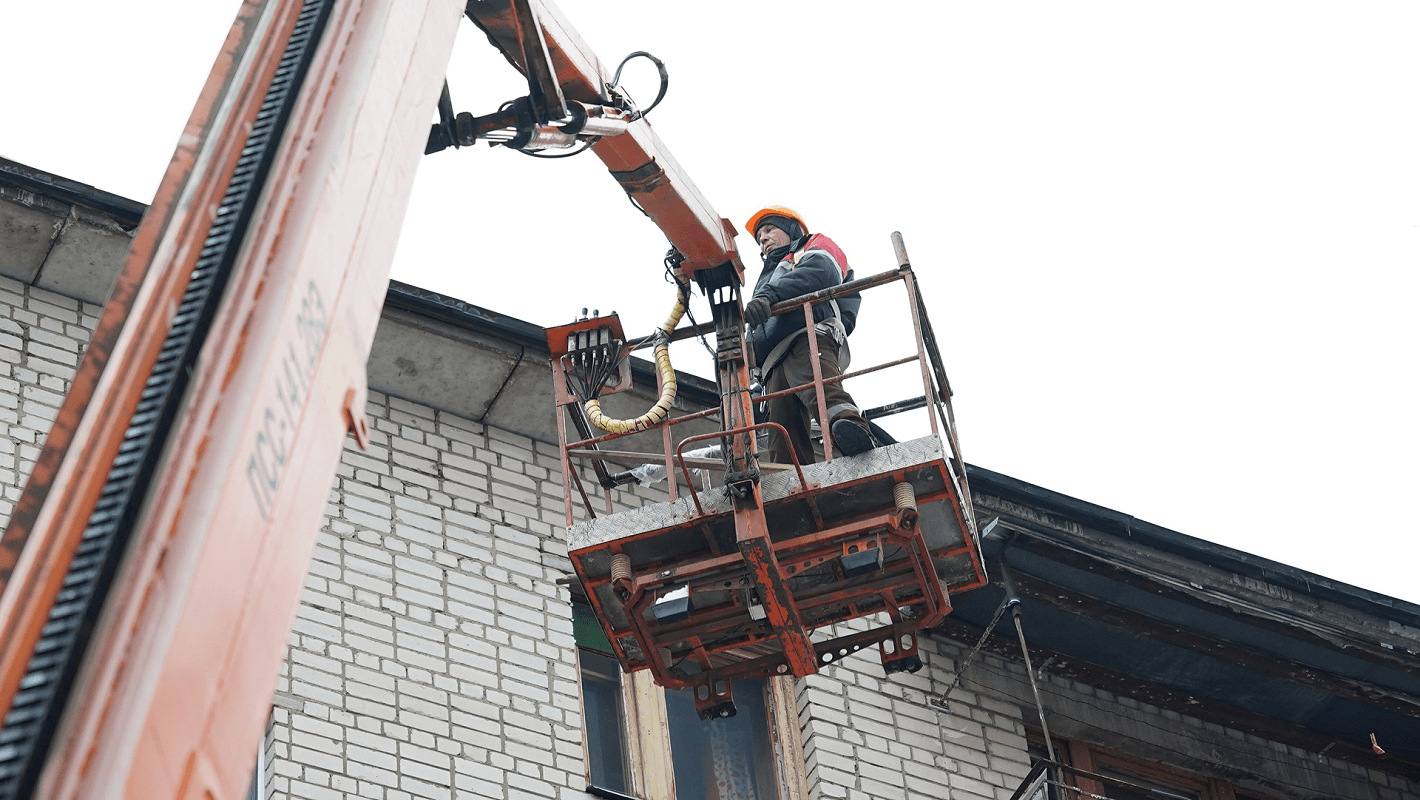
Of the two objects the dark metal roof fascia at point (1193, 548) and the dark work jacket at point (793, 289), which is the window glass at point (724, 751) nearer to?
the dark metal roof fascia at point (1193, 548)

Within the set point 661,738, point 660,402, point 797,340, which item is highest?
point 797,340

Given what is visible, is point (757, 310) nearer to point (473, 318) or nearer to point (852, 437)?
point (852, 437)

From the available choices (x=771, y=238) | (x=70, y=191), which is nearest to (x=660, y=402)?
(x=771, y=238)

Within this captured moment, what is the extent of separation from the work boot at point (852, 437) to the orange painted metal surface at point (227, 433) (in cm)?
466

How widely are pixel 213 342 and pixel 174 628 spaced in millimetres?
675

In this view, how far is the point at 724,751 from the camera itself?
37.1 feet

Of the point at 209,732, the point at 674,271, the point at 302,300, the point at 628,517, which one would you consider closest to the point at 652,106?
the point at 674,271

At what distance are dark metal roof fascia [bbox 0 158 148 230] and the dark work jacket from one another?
3.37m

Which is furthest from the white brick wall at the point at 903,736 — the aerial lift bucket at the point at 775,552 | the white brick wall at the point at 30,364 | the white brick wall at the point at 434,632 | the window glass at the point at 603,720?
the white brick wall at the point at 30,364

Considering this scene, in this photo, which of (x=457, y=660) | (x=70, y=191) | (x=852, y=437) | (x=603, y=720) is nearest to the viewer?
(x=852, y=437)

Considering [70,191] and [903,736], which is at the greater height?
[70,191]

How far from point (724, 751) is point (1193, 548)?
4035 mm

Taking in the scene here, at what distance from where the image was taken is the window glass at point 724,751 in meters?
11.1

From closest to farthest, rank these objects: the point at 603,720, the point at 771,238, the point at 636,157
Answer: the point at 636,157 < the point at 771,238 < the point at 603,720
